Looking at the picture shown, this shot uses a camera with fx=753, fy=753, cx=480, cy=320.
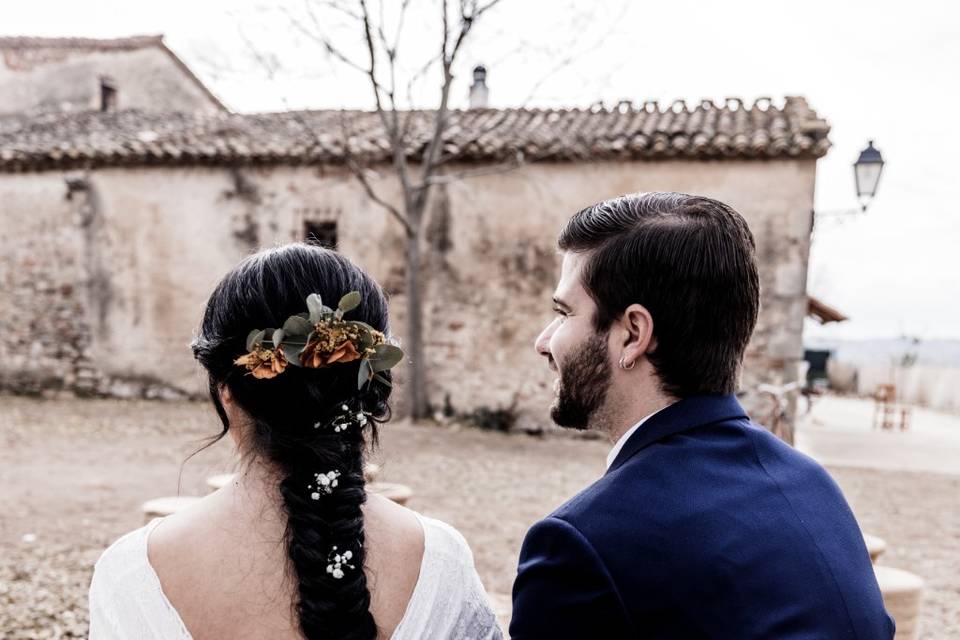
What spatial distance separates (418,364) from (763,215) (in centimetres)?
515

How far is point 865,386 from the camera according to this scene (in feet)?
83.9

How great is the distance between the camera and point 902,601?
10.0 feet

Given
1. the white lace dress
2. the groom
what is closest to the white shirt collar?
the groom

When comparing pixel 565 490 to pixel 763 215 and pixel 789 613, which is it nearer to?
pixel 763 215

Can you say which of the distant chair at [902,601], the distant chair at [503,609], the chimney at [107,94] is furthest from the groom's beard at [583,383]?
the chimney at [107,94]

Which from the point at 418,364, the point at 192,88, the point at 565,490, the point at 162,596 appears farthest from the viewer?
the point at 192,88

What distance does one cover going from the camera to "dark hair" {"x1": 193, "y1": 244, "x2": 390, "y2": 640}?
1.43 metres

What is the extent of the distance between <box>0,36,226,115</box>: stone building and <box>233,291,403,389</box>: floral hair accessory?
1760cm

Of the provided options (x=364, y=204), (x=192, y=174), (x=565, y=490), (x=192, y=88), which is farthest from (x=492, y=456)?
(x=192, y=88)

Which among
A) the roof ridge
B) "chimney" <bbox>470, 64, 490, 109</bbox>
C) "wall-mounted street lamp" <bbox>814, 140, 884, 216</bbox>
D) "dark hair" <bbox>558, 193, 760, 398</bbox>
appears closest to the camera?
"dark hair" <bbox>558, 193, 760, 398</bbox>

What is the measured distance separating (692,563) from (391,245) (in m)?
10.3

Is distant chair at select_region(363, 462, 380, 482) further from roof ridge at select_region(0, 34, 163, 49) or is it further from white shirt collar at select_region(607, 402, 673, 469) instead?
roof ridge at select_region(0, 34, 163, 49)

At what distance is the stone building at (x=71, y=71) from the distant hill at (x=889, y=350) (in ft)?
66.1

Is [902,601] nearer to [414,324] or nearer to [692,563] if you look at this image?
[692,563]
